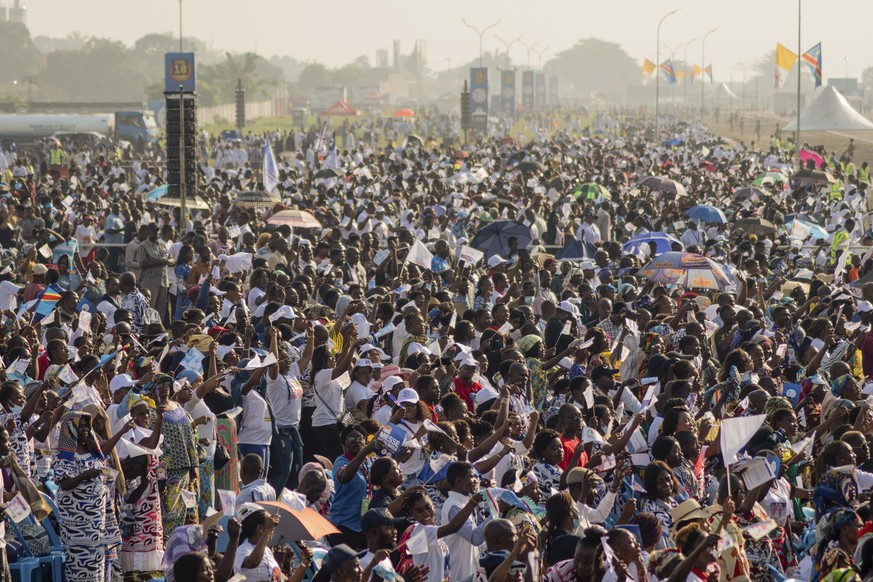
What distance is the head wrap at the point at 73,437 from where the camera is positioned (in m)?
7.96

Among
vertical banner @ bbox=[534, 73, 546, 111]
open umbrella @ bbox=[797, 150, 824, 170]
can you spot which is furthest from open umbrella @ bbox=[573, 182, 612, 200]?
vertical banner @ bbox=[534, 73, 546, 111]

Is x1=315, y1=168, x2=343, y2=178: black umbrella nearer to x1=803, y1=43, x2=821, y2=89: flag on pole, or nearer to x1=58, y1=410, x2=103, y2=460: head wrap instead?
x1=803, y1=43, x2=821, y2=89: flag on pole

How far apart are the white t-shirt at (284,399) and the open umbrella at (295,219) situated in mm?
8877

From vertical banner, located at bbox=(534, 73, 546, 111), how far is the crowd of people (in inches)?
4220

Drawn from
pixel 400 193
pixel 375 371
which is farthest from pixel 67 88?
pixel 375 371

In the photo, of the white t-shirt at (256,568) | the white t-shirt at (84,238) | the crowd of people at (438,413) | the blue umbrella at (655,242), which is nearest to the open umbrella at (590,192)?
the crowd of people at (438,413)

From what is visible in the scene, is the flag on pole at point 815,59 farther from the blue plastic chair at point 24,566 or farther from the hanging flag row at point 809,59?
the blue plastic chair at point 24,566

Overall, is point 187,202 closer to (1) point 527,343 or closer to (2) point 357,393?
(1) point 527,343

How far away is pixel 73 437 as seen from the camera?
7.97 metres

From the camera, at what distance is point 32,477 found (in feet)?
28.7

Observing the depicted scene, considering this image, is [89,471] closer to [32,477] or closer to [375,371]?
[32,477]

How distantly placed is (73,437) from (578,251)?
9.54 metres

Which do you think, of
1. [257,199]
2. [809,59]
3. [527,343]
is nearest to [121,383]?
[527,343]

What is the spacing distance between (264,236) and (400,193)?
9492 millimetres
